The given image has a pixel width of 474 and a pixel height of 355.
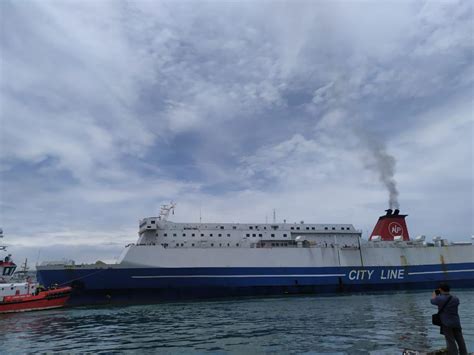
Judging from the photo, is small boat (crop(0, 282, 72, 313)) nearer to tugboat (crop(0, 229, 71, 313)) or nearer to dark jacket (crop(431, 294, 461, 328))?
tugboat (crop(0, 229, 71, 313))

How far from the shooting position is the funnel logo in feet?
101

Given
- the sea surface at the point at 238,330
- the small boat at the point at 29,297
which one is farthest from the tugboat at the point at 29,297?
the sea surface at the point at 238,330

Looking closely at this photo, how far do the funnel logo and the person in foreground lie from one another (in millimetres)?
27251

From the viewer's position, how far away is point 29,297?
21500 millimetres

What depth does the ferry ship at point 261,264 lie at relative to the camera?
2333cm

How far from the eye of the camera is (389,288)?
91.2 ft

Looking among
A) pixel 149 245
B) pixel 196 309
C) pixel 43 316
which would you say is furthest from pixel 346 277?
pixel 43 316

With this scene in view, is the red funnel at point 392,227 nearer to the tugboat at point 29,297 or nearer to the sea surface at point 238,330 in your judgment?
the sea surface at point 238,330

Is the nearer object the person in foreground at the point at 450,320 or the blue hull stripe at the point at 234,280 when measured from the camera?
the person in foreground at the point at 450,320

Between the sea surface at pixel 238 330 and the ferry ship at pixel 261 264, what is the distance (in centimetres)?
428

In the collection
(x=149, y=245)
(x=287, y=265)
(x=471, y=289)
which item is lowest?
(x=471, y=289)

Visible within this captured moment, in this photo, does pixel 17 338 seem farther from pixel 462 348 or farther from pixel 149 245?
pixel 462 348

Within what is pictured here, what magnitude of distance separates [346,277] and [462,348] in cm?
2278

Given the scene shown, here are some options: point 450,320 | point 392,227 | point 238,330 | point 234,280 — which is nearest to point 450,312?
point 450,320
